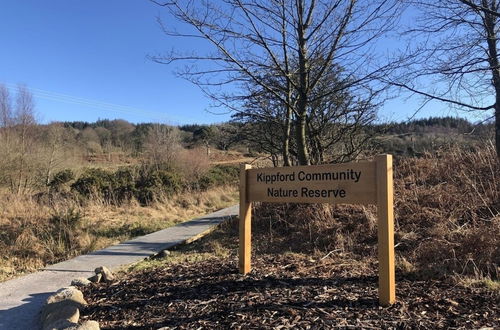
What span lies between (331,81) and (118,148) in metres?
33.5

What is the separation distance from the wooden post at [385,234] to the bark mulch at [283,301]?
0.14 metres

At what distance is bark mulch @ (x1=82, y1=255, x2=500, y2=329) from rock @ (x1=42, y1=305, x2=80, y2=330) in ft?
0.41

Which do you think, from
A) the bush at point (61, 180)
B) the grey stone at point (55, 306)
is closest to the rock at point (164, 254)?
the grey stone at point (55, 306)

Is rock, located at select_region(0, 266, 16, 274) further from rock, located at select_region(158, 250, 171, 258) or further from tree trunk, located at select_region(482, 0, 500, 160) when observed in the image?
tree trunk, located at select_region(482, 0, 500, 160)

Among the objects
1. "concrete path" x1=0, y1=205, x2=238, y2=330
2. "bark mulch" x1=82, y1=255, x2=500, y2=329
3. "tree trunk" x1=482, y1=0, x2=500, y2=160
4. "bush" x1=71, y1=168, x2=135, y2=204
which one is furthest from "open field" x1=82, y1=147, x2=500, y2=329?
"bush" x1=71, y1=168, x2=135, y2=204

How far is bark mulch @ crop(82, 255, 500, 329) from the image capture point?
10.7ft

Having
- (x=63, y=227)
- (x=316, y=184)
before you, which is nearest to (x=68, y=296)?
(x=316, y=184)

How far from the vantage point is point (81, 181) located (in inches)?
613

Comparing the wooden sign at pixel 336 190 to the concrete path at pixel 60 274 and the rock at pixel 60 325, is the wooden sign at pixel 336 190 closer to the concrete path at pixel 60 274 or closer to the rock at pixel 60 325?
the rock at pixel 60 325

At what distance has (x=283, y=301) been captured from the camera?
370cm

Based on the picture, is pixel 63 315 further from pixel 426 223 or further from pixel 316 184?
pixel 426 223

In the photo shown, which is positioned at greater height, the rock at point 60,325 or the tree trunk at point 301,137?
the tree trunk at point 301,137

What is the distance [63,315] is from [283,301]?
6.44ft

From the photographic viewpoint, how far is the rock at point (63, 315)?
3.74 metres
